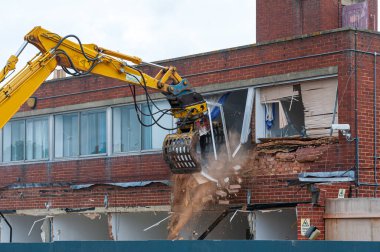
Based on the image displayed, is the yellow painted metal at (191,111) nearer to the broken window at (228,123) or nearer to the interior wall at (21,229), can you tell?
the broken window at (228,123)

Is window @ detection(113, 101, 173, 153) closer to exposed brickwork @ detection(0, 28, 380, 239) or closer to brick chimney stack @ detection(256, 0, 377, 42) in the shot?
exposed brickwork @ detection(0, 28, 380, 239)

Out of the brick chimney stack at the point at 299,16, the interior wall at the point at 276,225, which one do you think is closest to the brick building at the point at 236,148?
the interior wall at the point at 276,225

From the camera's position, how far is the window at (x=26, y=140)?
28.5 meters

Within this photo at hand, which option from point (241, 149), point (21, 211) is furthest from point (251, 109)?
point (21, 211)

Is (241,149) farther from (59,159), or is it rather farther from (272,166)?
(59,159)

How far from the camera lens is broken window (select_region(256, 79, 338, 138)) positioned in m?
21.5

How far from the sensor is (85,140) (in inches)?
1078

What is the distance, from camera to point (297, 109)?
72.8ft

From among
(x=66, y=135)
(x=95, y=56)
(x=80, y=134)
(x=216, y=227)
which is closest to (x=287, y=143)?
(x=216, y=227)

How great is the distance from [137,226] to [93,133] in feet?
10.1

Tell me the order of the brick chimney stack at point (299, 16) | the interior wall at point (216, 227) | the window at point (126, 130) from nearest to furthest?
the interior wall at point (216, 227)
the window at point (126, 130)
the brick chimney stack at point (299, 16)

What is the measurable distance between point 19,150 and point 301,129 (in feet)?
35.1

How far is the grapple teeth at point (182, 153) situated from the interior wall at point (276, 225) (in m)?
2.37

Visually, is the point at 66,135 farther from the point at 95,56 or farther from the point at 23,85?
the point at 23,85
